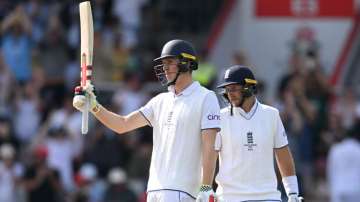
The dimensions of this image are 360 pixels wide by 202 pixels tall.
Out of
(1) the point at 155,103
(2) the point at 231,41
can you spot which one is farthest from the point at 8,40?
(1) the point at 155,103

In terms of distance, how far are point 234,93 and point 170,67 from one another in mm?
689

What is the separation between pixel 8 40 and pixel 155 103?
28.6ft

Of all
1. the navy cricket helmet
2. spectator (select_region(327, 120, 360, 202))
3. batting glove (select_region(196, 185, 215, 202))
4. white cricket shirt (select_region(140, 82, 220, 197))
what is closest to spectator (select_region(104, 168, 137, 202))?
spectator (select_region(327, 120, 360, 202))

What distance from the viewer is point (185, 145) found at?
399 inches

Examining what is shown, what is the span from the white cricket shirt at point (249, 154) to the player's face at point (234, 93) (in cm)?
8

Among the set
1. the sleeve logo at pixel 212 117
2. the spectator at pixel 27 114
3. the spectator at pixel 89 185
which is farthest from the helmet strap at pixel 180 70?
the spectator at pixel 27 114

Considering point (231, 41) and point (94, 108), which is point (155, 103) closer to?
point (94, 108)

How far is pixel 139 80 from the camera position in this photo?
61.3 ft

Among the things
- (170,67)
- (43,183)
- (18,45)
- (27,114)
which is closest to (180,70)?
(170,67)

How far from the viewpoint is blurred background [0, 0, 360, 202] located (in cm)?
1731

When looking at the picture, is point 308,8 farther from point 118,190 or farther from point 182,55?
point 182,55

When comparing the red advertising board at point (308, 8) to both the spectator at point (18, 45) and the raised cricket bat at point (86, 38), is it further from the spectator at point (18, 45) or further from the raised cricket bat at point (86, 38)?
the raised cricket bat at point (86, 38)

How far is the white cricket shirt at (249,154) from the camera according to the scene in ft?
34.3

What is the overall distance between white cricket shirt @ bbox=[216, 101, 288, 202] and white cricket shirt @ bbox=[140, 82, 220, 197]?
0.42 meters
